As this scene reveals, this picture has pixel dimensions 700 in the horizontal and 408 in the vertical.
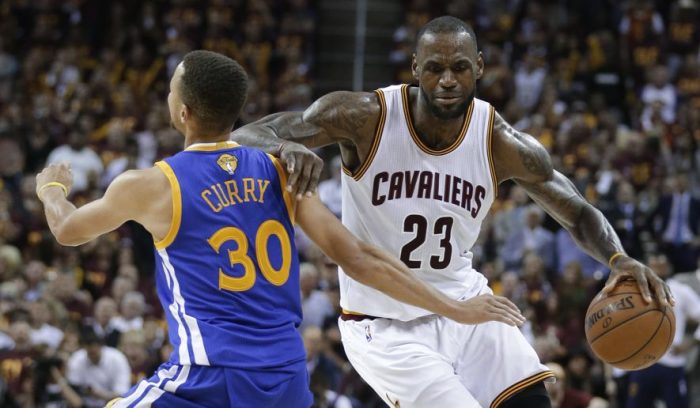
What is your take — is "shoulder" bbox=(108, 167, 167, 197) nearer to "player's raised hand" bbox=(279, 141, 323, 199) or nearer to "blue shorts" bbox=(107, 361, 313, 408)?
"player's raised hand" bbox=(279, 141, 323, 199)

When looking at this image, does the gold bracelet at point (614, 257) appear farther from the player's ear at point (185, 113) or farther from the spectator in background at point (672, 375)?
the spectator in background at point (672, 375)

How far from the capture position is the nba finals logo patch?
Answer: 3.85 metres

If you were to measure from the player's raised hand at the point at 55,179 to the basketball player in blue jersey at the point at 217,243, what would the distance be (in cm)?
14

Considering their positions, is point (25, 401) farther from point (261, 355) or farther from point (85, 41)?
point (85, 41)

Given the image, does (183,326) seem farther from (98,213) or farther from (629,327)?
(629,327)

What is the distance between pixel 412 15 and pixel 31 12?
19.9ft

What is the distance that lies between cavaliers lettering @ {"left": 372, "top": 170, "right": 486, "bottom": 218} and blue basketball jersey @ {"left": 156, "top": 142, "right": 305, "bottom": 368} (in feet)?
4.08

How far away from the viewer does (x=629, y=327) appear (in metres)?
4.80

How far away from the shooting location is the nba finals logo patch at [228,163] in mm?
3852

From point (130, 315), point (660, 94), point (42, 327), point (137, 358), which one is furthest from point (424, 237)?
point (660, 94)

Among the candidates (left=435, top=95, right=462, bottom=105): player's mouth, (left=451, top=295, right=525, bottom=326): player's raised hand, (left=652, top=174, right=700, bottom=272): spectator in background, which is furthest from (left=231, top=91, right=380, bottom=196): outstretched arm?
(left=652, top=174, right=700, bottom=272): spectator in background

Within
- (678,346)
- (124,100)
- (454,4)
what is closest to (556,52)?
(454,4)

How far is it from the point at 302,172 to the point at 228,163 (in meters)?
0.27

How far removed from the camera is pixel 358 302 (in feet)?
16.8
